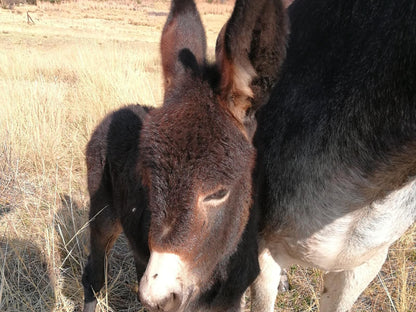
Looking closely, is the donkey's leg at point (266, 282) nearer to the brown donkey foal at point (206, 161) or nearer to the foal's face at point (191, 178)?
the brown donkey foal at point (206, 161)

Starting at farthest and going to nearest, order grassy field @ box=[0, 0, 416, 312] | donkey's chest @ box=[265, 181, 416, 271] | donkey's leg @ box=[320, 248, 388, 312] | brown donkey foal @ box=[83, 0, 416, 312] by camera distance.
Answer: grassy field @ box=[0, 0, 416, 312] < donkey's leg @ box=[320, 248, 388, 312] < donkey's chest @ box=[265, 181, 416, 271] < brown donkey foal @ box=[83, 0, 416, 312]

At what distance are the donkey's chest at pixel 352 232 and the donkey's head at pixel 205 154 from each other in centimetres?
38

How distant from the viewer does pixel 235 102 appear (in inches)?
61.7

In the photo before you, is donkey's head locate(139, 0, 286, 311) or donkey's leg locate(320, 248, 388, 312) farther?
donkey's leg locate(320, 248, 388, 312)

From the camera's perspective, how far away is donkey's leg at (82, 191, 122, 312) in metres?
2.68

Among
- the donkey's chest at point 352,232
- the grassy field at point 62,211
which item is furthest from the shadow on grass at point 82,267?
the donkey's chest at point 352,232

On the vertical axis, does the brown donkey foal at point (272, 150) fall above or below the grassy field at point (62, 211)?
above

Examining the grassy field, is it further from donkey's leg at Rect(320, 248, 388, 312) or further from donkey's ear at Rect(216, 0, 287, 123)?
donkey's ear at Rect(216, 0, 287, 123)

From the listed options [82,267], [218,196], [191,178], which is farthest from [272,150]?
[82,267]

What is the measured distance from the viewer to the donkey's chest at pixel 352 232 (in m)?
1.78

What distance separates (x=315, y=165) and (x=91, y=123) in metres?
4.12

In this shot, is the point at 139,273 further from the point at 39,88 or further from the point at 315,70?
the point at 39,88

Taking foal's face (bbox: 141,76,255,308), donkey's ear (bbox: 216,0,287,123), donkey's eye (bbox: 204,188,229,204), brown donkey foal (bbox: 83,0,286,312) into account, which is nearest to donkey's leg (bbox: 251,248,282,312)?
brown donkey foal (bbox: 83,0,286,312)

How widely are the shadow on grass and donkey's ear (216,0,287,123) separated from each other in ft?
5.36
